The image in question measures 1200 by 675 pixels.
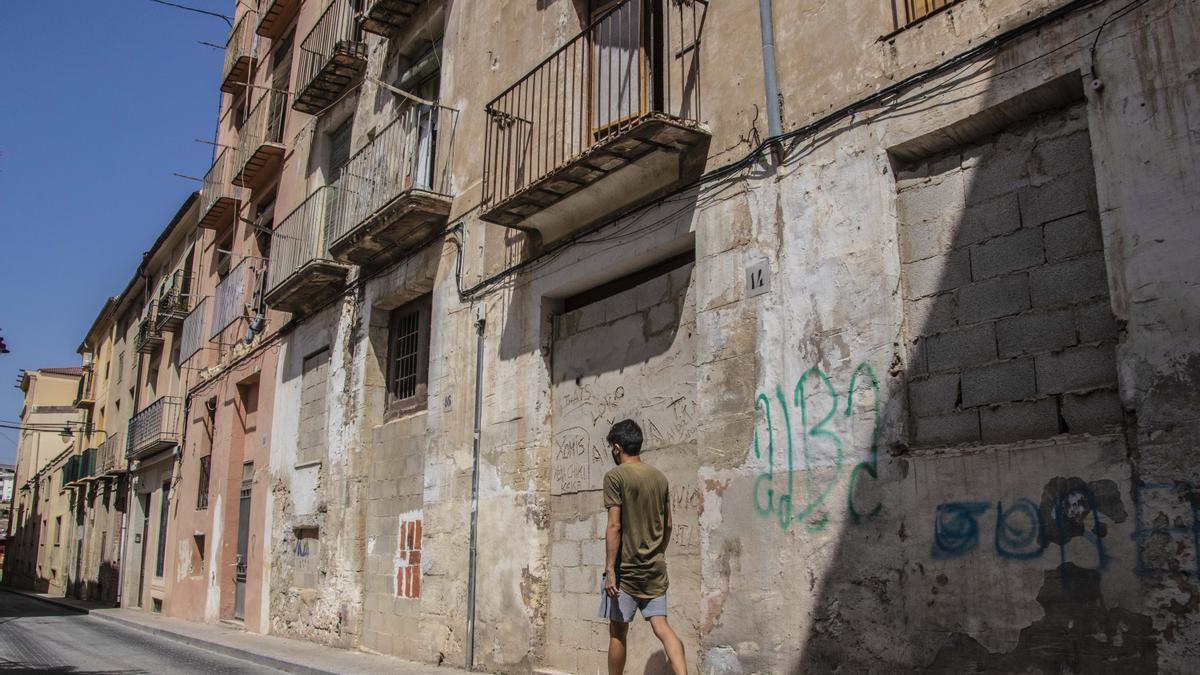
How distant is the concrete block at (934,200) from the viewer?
5.25 metres

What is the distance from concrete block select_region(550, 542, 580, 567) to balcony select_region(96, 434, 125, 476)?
755 inches

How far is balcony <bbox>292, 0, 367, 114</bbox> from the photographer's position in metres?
12.8

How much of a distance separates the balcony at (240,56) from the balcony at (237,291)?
445 centimetres

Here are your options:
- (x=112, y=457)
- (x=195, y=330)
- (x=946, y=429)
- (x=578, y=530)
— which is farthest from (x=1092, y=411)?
(x=112, y=457)

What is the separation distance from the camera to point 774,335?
5875 mm

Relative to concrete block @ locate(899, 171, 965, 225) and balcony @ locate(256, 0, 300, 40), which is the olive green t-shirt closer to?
concrete block @ locate(899, 171, 965, 225)

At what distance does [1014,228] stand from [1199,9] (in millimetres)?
1251

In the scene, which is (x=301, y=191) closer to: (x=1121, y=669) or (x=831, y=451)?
(x=831, y=451)

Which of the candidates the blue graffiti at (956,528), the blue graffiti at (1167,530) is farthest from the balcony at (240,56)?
the blue graffiti at (1167,530)

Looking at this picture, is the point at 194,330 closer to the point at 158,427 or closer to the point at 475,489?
the point at 158,427

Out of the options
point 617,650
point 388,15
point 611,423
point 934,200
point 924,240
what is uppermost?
point 388,15

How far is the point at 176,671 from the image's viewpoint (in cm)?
890

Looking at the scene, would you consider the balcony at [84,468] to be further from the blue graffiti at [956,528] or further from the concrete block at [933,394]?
the blue graffiti at [956,528]

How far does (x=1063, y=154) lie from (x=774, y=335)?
6.22ft
